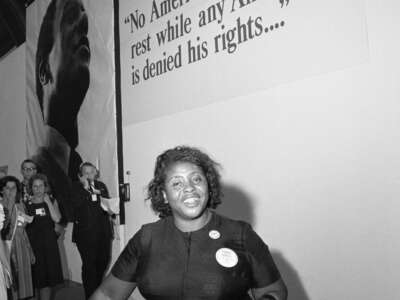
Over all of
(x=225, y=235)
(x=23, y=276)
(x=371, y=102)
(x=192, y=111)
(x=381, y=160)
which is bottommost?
(x=23, y=276)

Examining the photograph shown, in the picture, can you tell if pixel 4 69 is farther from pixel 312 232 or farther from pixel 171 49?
pixel 312 232

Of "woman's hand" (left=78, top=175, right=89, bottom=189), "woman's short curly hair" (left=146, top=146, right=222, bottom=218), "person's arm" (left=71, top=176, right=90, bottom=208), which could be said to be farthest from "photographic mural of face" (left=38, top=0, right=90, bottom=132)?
"woman's short curly hair" (left=146, top=146, right=222, bottom=218)

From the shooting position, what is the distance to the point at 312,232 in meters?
2.82

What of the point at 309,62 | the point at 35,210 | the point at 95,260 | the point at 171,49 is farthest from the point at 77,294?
the point at 309,62

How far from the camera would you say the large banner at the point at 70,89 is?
4.91 m

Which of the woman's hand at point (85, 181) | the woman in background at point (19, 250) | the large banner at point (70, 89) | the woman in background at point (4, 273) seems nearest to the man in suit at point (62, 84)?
the large banner at point (70, 89)

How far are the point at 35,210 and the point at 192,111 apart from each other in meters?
2.11

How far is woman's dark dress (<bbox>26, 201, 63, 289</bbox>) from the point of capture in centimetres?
432

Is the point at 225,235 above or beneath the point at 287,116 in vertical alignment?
beneath

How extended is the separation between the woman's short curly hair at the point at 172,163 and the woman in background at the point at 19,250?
9.51ft

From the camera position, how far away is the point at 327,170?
2.74 m

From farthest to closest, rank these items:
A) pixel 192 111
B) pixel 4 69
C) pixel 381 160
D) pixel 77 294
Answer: pixel 4 69 < pixel 77 294 < pixel 192 111 < pixel 381 160

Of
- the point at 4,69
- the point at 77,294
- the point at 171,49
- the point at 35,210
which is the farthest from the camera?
the point at 4,69

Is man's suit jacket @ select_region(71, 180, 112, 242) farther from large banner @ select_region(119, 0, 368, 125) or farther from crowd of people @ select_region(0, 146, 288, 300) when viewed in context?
crowd of people @ select_region(0, 146, 288, 300)
